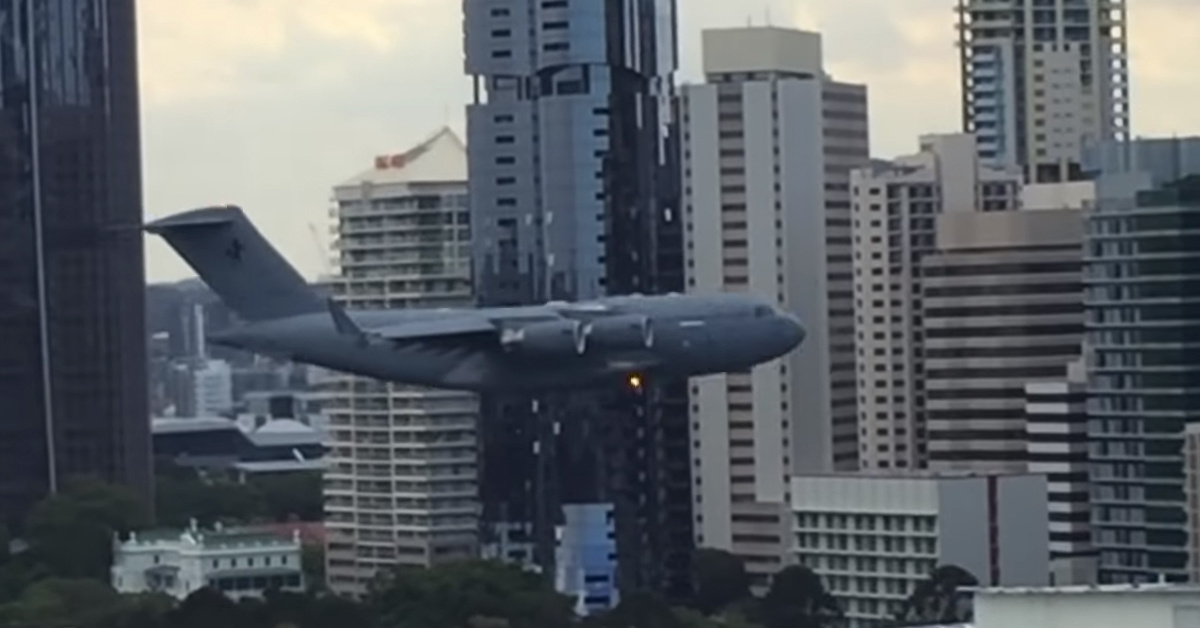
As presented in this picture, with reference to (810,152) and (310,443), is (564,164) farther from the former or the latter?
(310,443)

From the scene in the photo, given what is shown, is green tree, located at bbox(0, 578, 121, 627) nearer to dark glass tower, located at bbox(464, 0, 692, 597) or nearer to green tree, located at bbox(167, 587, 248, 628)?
green tree, located at bbox(167, 587, 248, 628)

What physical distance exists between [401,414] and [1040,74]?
33.0 m

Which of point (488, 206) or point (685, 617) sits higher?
point (488, 206)

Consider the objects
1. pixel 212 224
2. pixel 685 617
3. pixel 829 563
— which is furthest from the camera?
pixel 829 563

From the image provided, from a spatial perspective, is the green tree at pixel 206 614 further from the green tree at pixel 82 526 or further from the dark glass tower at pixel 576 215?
the dark glass tower at pixel 576 215

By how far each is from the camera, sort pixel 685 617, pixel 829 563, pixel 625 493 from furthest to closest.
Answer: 1. pixel 625 493
2. pixel 829 563
3. pixel 685 617

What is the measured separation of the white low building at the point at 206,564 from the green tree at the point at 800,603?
831 centimetres

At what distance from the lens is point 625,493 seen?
92.9 m

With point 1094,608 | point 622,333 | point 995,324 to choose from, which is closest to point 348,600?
point 622,333

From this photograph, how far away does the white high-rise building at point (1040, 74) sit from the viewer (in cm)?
12488

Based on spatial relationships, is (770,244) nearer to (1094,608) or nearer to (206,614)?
(206,614)

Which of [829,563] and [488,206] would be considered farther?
[488,206]

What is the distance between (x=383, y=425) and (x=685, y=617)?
1127 inches

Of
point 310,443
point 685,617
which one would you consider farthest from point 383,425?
point 310,443
